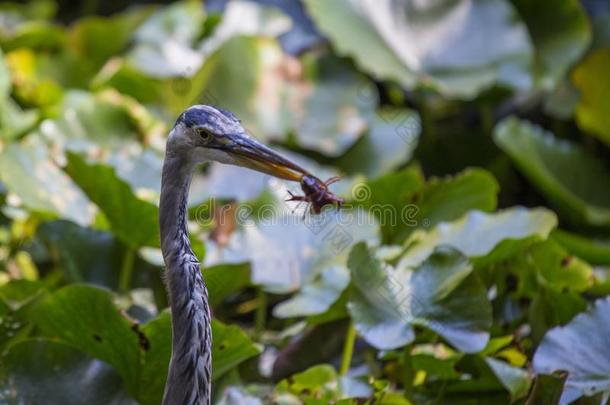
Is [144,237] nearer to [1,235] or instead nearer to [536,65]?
[1,235]

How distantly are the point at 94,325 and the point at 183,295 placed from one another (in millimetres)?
503

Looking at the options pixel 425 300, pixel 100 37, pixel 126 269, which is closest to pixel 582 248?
pixel 425 300

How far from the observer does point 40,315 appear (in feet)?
7.77

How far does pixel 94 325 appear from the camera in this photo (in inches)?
89.9

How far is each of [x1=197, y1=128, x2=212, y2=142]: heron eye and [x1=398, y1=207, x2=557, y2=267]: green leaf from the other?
2.97 feet

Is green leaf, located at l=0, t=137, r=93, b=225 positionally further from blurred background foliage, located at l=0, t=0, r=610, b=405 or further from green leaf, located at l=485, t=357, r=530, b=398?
green leaf, located at l=485, t=357, r=530, b=398

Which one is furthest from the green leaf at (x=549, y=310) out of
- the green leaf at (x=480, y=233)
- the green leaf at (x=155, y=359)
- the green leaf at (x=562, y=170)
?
the green leaf at (x=562, y=170)

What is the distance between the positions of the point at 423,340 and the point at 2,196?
1.18m

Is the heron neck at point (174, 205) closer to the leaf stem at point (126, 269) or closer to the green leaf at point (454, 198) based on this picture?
the leaf stem at point (126, 269)

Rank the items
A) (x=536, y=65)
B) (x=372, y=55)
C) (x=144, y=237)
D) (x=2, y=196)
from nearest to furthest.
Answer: (x=144, y=237), (x=2, y=196), (x=372, y=55), (x=536, y=65)

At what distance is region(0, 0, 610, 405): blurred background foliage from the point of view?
2303 millimetres

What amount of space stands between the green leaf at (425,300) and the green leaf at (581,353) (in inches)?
5.2

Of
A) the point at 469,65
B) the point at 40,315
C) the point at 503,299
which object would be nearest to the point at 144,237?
the point at 40,315

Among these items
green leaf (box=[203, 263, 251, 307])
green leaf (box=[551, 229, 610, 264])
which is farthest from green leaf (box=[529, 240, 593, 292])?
green leaf (box=[203, 263, 251, 307])
